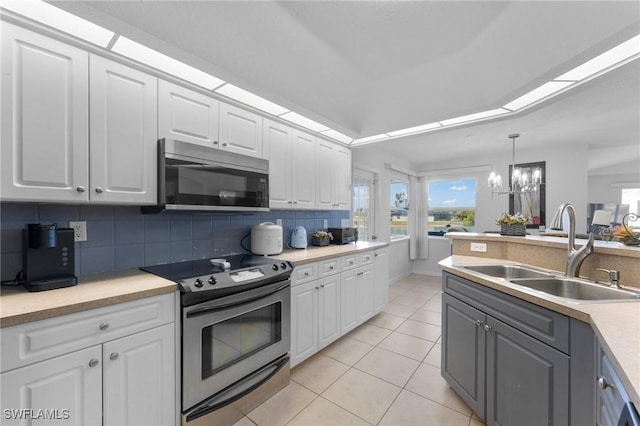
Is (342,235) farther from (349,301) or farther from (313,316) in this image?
(313,316)

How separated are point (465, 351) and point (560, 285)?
0.73m

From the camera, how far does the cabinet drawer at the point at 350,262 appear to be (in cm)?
271

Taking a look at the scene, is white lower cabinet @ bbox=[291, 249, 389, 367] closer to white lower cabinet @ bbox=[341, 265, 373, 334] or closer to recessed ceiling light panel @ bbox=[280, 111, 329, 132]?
white lower cabinet @ bbox=[341, 265, 373, 334]

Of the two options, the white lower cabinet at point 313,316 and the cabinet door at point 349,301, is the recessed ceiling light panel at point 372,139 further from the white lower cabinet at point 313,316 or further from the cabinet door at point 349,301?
the white lower cabinet at point 313,316

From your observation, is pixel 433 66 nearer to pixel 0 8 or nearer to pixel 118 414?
pixel 0 8

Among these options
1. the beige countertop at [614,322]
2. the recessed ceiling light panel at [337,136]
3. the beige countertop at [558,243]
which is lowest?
the beige countertop at [614,322]

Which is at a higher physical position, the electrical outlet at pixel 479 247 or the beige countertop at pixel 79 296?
the electrical outlet at pixel 479 247

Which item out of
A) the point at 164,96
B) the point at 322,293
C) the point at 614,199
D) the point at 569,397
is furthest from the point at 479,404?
the point at 614,199

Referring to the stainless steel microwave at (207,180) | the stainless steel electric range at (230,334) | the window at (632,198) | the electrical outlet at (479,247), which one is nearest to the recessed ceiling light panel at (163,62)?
the stainless steel microwave at (207,180)

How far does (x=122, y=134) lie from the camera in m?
1.59

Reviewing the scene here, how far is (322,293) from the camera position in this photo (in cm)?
244

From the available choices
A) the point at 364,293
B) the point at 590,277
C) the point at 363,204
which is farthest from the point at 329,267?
the point at 363,204

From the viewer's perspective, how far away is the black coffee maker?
51.8 inches

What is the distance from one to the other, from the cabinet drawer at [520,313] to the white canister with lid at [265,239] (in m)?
1.51
